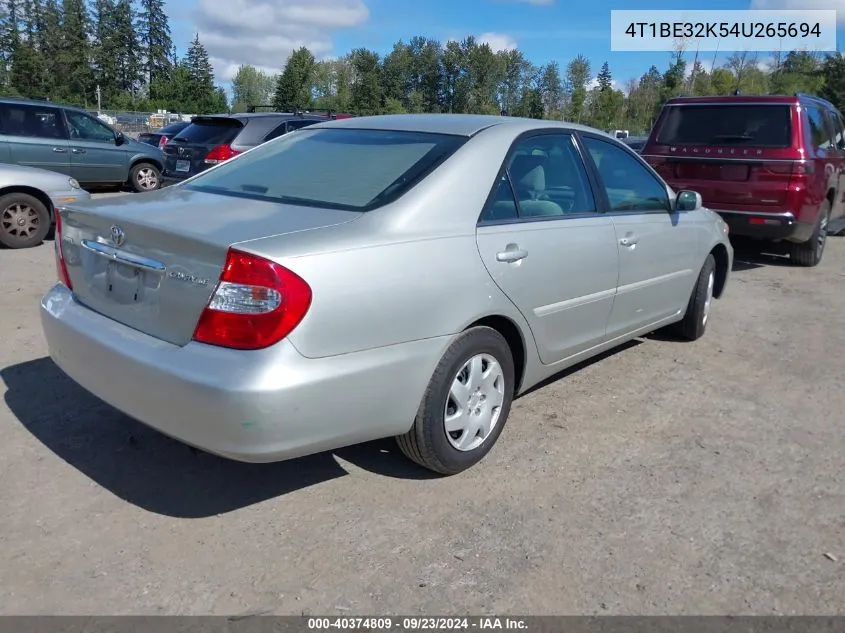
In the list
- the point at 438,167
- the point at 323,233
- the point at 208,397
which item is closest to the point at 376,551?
the point at 208,397

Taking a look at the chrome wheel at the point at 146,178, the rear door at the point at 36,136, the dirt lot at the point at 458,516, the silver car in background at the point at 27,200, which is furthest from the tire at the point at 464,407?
the chrome wheel at the point at 146,178

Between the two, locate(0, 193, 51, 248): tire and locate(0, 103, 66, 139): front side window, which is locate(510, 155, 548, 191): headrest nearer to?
locate(0, 193, 51, 248): tire

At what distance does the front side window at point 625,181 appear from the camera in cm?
440

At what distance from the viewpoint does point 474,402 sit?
3.40m

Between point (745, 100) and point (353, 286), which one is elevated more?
point (745, 100)

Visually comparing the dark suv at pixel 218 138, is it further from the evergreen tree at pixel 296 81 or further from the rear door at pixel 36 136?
the evergreen tree at pixel 296 81

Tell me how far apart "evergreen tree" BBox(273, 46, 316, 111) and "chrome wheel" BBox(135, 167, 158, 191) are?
72266 mm

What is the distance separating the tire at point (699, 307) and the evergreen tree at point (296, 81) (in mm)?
82189

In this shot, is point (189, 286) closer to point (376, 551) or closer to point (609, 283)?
point (376, 551)

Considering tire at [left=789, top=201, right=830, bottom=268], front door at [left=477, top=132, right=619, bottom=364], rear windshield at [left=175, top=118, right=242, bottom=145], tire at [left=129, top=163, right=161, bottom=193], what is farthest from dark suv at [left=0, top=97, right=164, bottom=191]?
tire at [left=789, top=201, right=830, bottom=268]

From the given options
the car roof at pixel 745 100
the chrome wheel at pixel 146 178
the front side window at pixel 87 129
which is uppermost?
the front side window at pixel 87 129

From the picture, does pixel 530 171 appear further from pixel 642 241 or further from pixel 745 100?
pixel 745 100

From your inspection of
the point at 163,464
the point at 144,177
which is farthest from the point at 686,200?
the point at 144,177

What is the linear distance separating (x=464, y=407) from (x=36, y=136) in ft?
36.6
